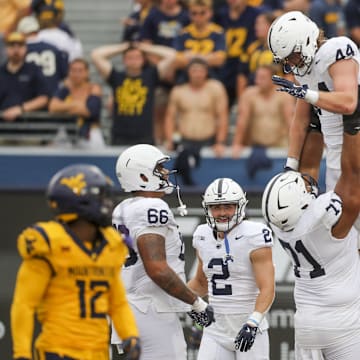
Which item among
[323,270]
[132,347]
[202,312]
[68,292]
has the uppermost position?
[68,292]

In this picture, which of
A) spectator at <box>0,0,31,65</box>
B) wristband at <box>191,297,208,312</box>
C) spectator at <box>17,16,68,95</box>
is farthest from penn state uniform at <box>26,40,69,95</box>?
wristband at <box>191,297,208,312</box>

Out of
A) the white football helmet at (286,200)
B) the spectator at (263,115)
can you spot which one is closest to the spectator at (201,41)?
the spectator at (263,115)

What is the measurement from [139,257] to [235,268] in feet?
2.09

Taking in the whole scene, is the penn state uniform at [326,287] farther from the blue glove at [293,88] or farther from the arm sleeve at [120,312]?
the arm sleeve at [120,312]

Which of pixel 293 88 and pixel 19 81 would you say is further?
pixel 19 81

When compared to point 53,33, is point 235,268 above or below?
below

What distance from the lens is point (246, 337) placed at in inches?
291

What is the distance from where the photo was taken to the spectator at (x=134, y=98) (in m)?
12.5

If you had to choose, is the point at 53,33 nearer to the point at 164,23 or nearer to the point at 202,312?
the point at 164,23

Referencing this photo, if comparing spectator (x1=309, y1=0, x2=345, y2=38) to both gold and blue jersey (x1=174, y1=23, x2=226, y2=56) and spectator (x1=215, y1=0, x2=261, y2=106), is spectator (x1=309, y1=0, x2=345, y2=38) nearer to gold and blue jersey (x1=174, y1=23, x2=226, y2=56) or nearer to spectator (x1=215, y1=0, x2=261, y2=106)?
spectator (x1=215, y1=0, x2=261, y2=106)

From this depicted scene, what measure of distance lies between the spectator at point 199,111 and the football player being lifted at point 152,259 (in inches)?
178

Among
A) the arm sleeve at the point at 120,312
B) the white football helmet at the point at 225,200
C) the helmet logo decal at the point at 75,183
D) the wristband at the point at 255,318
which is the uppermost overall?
the helmet logo decal at the point at 75,183

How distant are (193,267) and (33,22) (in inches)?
171

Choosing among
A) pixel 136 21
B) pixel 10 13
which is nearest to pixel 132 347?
pixel 136 21
